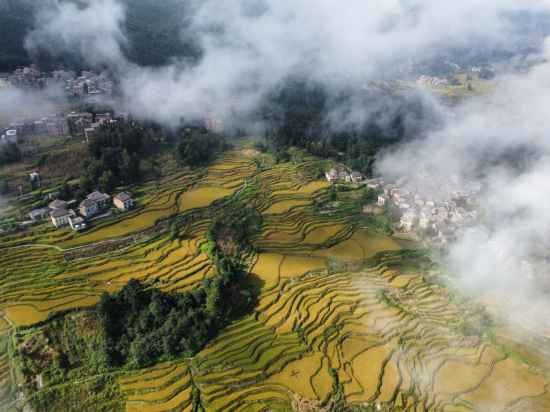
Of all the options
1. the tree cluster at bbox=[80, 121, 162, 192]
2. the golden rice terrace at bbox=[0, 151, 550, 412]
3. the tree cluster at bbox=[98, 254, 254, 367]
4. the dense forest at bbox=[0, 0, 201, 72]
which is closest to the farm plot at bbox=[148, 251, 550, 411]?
the golden rice terrace at bbox=[0, 151, 550, 412]

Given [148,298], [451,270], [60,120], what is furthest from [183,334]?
[60,120]

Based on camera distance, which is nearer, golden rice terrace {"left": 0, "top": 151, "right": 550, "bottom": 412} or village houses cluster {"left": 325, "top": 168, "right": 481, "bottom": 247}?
golden rice terrace {"left": 0, "top": 151, "right": 550, "bottom": 412}

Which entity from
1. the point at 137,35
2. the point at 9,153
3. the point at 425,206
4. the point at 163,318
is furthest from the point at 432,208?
the point at 137,35

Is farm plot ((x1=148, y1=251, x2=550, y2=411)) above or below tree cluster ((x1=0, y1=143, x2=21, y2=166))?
below

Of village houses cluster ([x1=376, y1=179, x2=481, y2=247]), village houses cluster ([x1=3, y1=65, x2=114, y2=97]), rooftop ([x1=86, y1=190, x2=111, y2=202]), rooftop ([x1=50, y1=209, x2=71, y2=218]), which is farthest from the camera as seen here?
village houses cluster ([x1=3, y1=65, x2=114, y2=97])

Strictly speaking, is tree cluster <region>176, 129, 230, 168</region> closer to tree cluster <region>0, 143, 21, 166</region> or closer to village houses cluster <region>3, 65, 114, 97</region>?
tree cluster <region>0, 143, 21, 166</region>

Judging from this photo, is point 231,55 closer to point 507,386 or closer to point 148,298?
point 148,298
